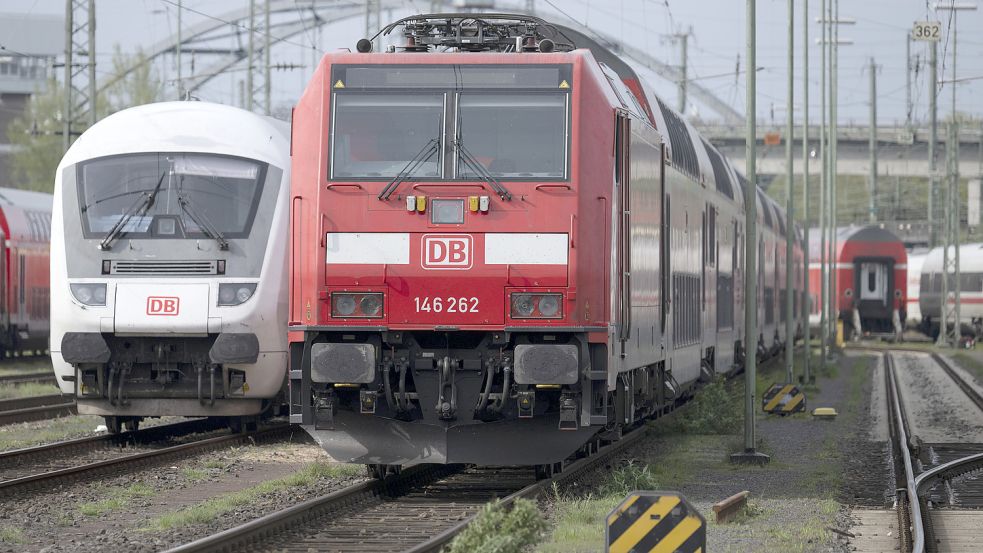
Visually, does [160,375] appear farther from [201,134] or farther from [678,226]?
[678,226]

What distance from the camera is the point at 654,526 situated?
8250mm

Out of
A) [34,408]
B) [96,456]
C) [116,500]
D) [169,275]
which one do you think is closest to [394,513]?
[116,500]

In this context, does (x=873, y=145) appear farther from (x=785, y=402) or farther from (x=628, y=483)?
(x=628, y=483)

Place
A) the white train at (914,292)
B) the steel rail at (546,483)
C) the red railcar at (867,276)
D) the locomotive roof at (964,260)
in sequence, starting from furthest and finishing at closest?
1. the white train at (914,292)
2. the locomotive roof at (964,260)
3. the red railcar at (867,276)
4. the steel rail at (546,483)

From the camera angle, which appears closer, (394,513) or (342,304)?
(394,513)

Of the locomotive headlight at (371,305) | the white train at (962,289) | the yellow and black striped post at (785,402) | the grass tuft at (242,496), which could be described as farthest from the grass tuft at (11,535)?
the white train at (962,289)

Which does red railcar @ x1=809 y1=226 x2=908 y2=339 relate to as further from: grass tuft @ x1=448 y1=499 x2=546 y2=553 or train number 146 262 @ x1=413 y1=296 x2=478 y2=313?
grass tuft @ x1=448 y1=499 x2=546 y2=553

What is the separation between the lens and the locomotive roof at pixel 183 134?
15.5 metres

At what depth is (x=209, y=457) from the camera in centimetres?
1501

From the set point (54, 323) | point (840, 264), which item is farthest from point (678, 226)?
point (840, 264)

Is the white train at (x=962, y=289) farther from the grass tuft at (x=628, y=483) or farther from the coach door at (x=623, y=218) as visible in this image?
the coach door at (x=623, y=218)

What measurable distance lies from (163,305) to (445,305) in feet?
13.8

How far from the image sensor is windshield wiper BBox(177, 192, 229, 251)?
15.0 m

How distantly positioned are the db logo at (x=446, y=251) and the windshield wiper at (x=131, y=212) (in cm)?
453
